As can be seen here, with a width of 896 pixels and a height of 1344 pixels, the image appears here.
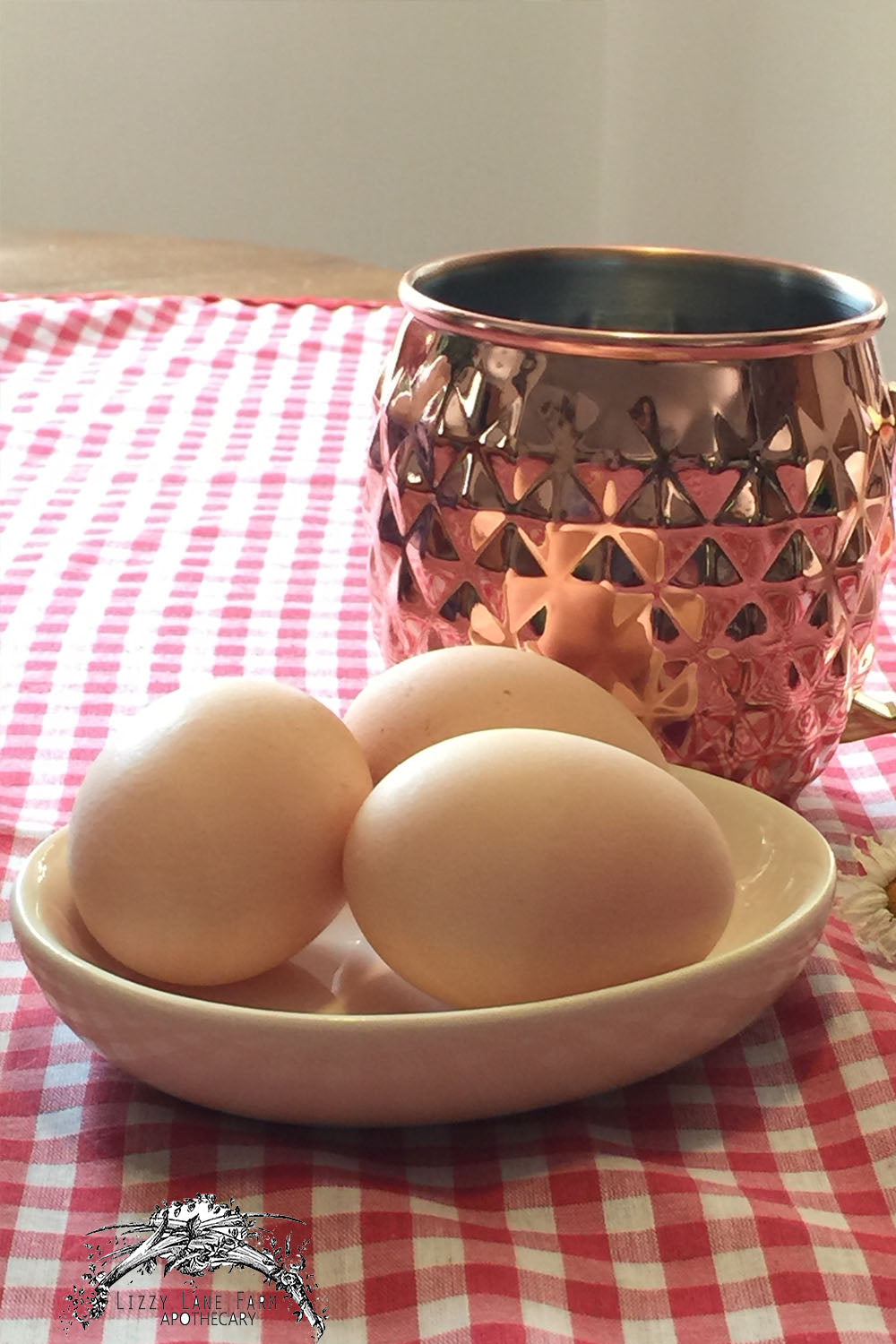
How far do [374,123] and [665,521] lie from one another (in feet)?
6.26

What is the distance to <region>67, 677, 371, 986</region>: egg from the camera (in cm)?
29

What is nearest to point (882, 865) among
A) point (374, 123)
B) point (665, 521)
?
point (665, 521)

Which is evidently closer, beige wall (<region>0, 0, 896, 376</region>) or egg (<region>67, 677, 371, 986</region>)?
egg (<region>67, 677, 371, 986</region>)

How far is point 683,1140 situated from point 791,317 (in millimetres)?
256

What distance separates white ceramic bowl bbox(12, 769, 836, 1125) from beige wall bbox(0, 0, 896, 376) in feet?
5.54

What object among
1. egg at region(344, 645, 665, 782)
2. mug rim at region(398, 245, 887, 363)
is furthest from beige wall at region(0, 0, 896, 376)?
egg at region(344, 645, 665, 782)

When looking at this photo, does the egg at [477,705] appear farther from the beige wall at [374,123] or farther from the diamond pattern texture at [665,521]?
the beige wall at [374,123]

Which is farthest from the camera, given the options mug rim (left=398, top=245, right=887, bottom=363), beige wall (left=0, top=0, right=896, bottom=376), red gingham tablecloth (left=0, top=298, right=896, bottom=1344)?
beige wall (left=0, top=0, right=896, bottom=376)

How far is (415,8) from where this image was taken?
207 centimetres

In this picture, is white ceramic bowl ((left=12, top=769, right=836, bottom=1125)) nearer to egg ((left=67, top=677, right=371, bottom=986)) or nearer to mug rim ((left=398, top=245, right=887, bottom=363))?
egg ((left=67, top=677, right=371, bottom=986))

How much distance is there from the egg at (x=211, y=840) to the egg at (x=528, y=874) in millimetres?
12

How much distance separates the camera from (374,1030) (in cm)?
27

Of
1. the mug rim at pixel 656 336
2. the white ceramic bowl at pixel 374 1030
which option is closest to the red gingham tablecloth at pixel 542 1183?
the white ceramic bowl at pixel 374 1030

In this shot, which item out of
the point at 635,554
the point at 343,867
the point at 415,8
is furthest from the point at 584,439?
the point at 415,8
